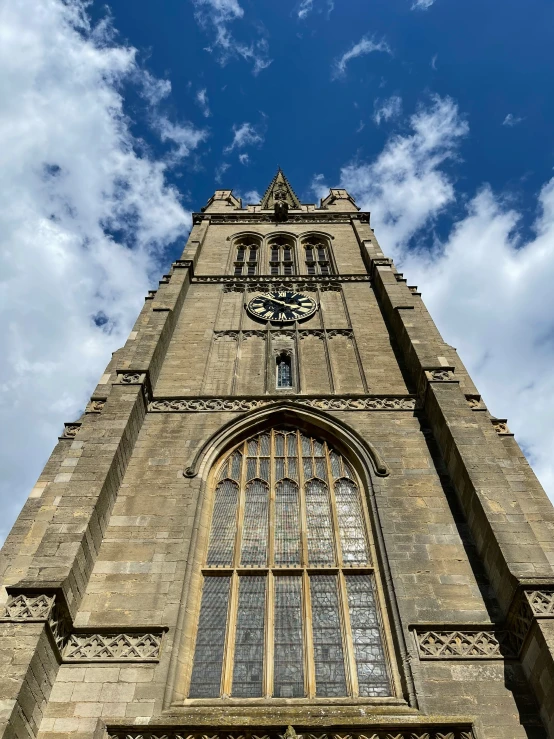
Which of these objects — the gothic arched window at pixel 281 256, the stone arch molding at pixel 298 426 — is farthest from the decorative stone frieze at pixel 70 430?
the gothic arched window at pixel 281 256

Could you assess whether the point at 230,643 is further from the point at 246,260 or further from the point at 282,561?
the point at 246,260

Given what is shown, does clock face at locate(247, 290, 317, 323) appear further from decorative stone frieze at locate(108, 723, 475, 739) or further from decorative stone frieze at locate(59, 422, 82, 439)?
decorative stone frieze at locate(108, 723, 475, 739)

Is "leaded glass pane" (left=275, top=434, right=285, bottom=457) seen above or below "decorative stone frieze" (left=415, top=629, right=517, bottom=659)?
Result: above

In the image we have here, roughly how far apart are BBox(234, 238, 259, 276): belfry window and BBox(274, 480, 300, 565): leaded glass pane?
40.3 feet

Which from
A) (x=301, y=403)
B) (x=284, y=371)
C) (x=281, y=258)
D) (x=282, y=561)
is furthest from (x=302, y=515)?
(x=281, y=258)

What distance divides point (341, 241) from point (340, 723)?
20992mm

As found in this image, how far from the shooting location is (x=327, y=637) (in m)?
9.23

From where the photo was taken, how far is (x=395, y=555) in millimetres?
10047

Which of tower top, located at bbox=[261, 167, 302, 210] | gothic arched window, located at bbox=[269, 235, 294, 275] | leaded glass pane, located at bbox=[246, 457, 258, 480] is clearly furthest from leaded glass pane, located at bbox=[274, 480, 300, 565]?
tower top, located at bbox=[261, 167, 302, 210]

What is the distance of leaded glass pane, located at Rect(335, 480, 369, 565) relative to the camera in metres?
10.5

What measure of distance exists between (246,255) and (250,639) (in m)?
18.6

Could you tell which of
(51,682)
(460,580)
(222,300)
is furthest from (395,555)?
(222,300)

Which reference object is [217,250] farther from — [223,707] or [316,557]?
[223,707]

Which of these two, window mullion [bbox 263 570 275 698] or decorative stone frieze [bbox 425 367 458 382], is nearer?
window mullion [bbox 263 570 275 698]
